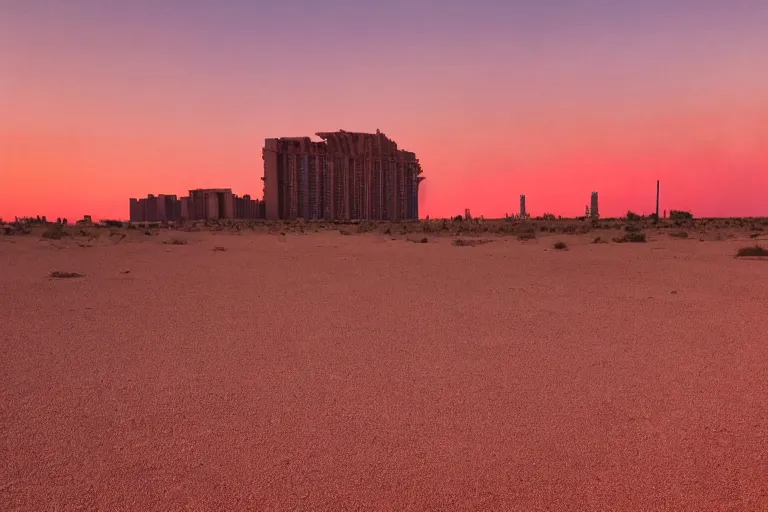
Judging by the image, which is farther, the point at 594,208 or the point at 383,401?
the point at 594,208

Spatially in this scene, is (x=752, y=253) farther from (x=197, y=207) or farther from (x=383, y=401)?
(x=197, y=207)

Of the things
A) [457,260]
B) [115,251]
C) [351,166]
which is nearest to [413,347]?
[457,260]

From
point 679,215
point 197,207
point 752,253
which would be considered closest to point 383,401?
point 752,253

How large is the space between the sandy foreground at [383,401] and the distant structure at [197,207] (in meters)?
48.8

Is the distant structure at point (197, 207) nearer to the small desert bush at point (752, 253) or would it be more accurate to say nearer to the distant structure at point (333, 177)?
the distant structure at point (333, 177)

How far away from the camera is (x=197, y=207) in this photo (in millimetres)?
55156

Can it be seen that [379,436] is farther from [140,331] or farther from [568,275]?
[568,275]

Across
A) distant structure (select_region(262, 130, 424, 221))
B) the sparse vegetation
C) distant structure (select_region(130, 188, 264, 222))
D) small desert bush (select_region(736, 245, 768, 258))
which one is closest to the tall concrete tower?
the sparse vegetation

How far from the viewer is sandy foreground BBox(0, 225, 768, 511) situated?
2631mm

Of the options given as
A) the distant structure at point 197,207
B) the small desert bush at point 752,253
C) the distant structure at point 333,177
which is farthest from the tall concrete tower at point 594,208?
the small desert bush at point 752,253

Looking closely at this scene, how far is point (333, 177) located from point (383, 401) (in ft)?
182

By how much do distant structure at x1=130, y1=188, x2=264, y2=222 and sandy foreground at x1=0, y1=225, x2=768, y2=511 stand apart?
4877 centimetres

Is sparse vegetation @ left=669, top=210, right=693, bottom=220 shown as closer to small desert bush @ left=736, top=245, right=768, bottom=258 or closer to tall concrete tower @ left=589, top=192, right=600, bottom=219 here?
tall concrete tower @ left=589, top=192, right=600, bottom=219

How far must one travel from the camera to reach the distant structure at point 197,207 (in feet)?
173
